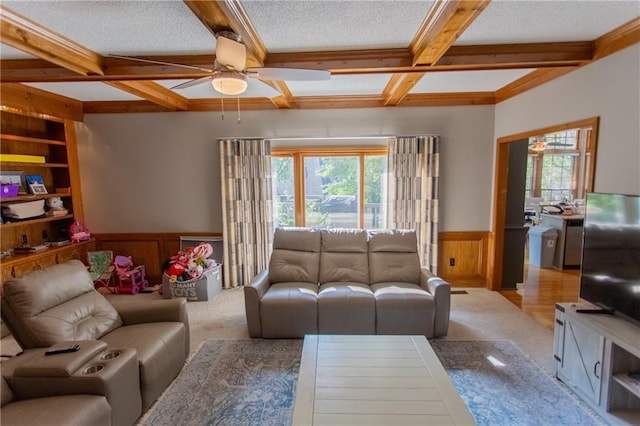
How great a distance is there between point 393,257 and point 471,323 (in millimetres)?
1077

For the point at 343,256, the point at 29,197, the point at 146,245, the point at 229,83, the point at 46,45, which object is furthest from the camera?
the point at 146,245

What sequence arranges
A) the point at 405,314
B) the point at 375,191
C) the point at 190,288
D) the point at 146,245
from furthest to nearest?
the point at 146,245 < the point at 375,191 < the point at 190,288 < the point at 405,314

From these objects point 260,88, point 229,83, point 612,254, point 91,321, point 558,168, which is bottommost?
point 91,321

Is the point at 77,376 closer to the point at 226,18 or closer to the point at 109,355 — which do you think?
the point at 109,355

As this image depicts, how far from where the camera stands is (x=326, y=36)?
8.14 ft

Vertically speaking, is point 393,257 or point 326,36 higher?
point 326,36

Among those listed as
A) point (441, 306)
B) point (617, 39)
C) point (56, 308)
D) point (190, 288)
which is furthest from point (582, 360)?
point (190, 288)

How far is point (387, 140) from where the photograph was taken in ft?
15.2

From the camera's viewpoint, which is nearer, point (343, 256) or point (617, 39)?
point (617, 39)

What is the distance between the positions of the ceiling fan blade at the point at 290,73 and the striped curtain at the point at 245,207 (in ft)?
7.68

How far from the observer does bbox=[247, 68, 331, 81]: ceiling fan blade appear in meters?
2.21

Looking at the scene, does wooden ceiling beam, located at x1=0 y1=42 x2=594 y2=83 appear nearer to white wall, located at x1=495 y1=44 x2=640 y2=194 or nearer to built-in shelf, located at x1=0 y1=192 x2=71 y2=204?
white wall, located at x1=495 y1=44 x2=640 y2=194

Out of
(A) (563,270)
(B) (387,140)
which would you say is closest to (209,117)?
(B) (387,140)

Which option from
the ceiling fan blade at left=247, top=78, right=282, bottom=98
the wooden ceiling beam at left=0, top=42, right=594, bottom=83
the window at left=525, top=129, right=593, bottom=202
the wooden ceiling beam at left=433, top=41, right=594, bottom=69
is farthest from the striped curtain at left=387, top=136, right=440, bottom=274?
the window at left=525, top=129, right=593, bottom=202
